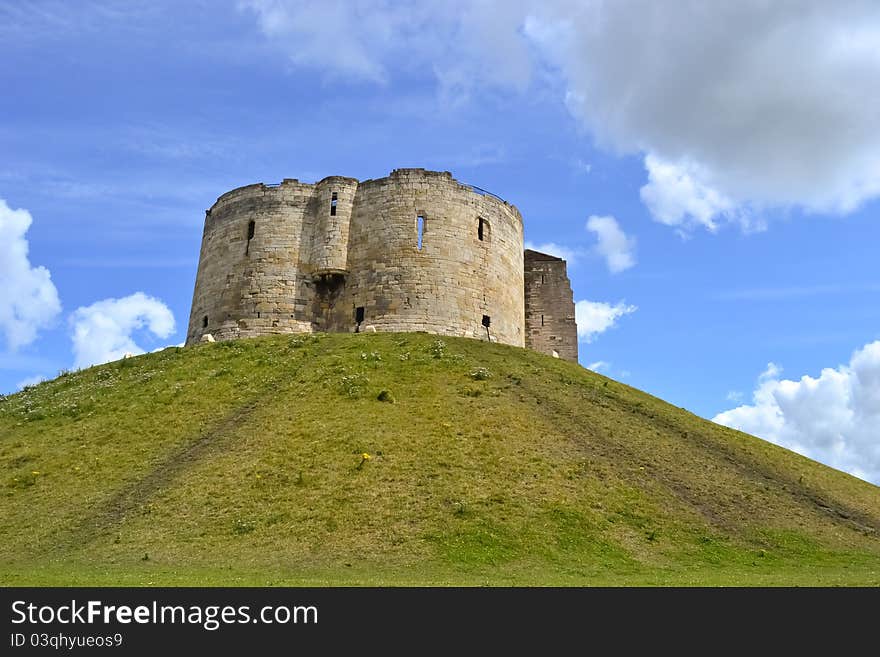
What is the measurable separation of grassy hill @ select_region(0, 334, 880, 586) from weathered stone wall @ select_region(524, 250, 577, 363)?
1284cm

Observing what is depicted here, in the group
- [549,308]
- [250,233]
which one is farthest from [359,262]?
[549,308]

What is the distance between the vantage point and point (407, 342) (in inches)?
1233

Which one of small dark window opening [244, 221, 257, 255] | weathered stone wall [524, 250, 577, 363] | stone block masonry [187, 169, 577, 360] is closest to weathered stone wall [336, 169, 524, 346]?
stone block masonry [187, 169, 577, 360]

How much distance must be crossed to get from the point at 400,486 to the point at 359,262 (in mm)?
19258

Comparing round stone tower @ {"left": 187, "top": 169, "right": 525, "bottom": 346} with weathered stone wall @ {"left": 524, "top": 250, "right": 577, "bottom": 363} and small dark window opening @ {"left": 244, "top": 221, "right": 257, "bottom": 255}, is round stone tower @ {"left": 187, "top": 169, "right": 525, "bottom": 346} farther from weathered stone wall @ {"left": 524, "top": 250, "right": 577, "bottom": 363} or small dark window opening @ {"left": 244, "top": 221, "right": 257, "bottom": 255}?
weathered stone wall @ {"left": 524, "top": 250, "right": 577, "bottom": 363}

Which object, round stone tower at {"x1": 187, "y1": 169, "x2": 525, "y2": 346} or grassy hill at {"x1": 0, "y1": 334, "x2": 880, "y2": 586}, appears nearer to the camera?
grassy hill at {"x1": 0, "y1": 334, "x2": 880, "y2": 586}

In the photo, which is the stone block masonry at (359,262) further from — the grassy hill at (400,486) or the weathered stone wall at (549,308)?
the grassy hill at (400,486)

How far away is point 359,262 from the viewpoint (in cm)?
3619

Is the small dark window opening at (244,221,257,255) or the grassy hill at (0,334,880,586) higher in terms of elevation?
the small dark window opening at (244,221,257,255)

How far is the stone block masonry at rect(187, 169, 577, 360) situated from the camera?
115 ft

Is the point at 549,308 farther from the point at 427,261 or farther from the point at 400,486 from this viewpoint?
the point at 400,486

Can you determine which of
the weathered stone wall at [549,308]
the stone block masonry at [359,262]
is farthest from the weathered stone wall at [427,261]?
the weathered stone wall at [549,308]
